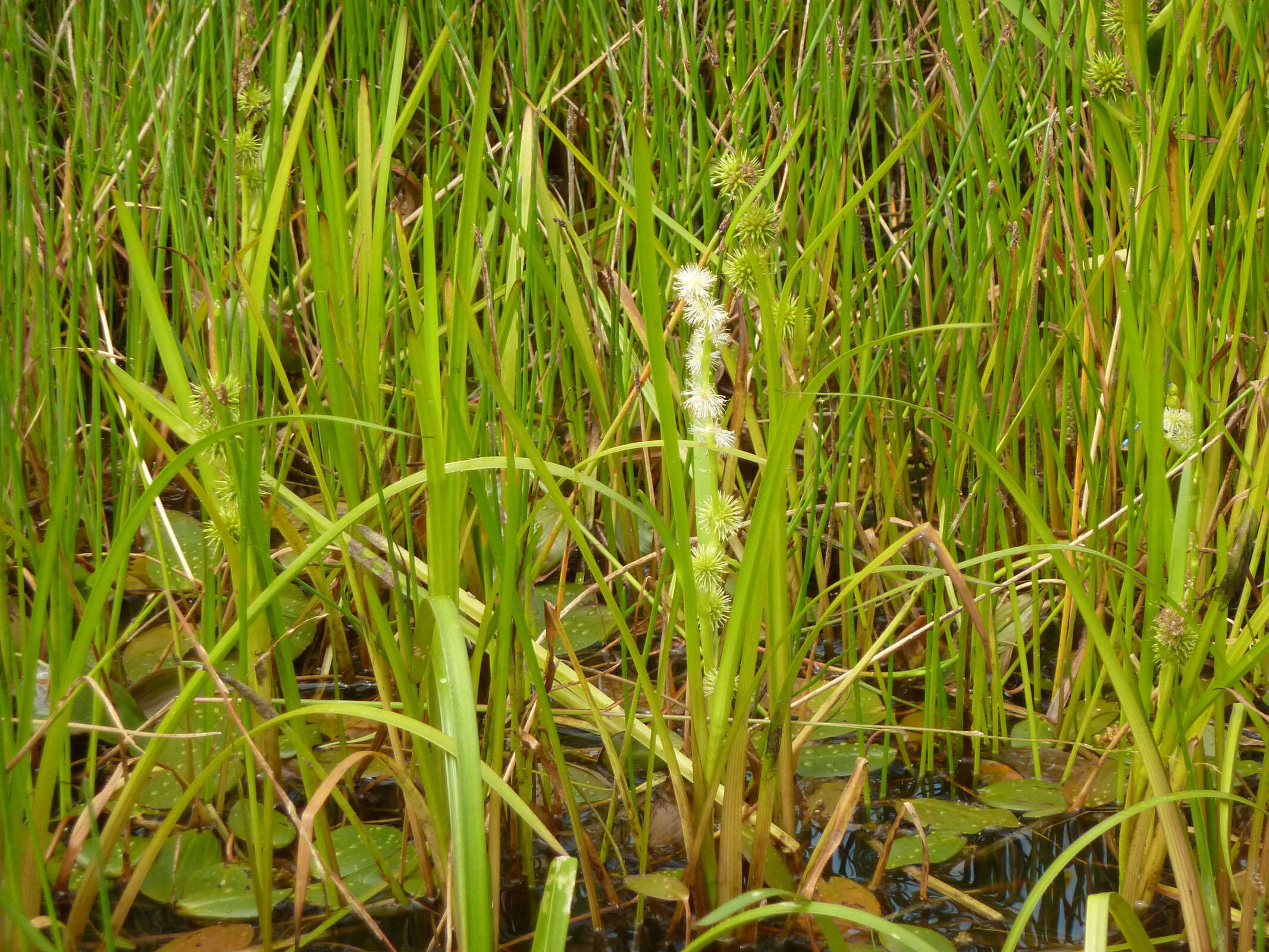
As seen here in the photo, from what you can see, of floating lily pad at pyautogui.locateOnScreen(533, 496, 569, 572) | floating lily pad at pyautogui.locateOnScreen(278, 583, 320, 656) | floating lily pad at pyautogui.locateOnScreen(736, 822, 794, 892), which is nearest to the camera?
floating lily pad at pyautogui.locateOnScreen(736, 822, 794, 892)

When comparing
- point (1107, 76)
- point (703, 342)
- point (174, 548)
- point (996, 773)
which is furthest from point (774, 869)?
point (174, 548)

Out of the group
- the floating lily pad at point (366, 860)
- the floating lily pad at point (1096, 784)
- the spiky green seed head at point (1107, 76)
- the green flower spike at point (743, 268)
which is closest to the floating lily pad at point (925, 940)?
the floating lily pad at point (1096, 784)

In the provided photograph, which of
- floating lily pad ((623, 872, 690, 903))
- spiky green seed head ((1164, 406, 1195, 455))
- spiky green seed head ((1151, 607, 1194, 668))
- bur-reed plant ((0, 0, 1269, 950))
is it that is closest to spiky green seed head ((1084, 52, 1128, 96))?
bur-reed plant ((0, 0, 1269, 950))

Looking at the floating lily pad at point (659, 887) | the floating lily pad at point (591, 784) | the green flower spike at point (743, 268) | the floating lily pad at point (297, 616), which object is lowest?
the floating lily pad at point (591, 784)

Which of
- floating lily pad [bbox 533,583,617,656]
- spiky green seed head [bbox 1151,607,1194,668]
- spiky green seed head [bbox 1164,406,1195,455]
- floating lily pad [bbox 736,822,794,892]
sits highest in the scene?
spiky green seed head [bbox 1164,406,1195,455]

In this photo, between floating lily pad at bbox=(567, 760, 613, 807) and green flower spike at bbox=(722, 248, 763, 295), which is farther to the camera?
floating lily pad at bbox=(567, 760, 613, 807)

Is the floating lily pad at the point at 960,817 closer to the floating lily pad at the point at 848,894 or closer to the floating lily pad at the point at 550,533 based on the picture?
the floating lily pad at the point at 848,894

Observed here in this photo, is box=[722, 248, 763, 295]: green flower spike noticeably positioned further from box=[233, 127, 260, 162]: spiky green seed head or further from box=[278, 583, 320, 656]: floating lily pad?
box=[278, 583, 320, 656]: floating lily pad
